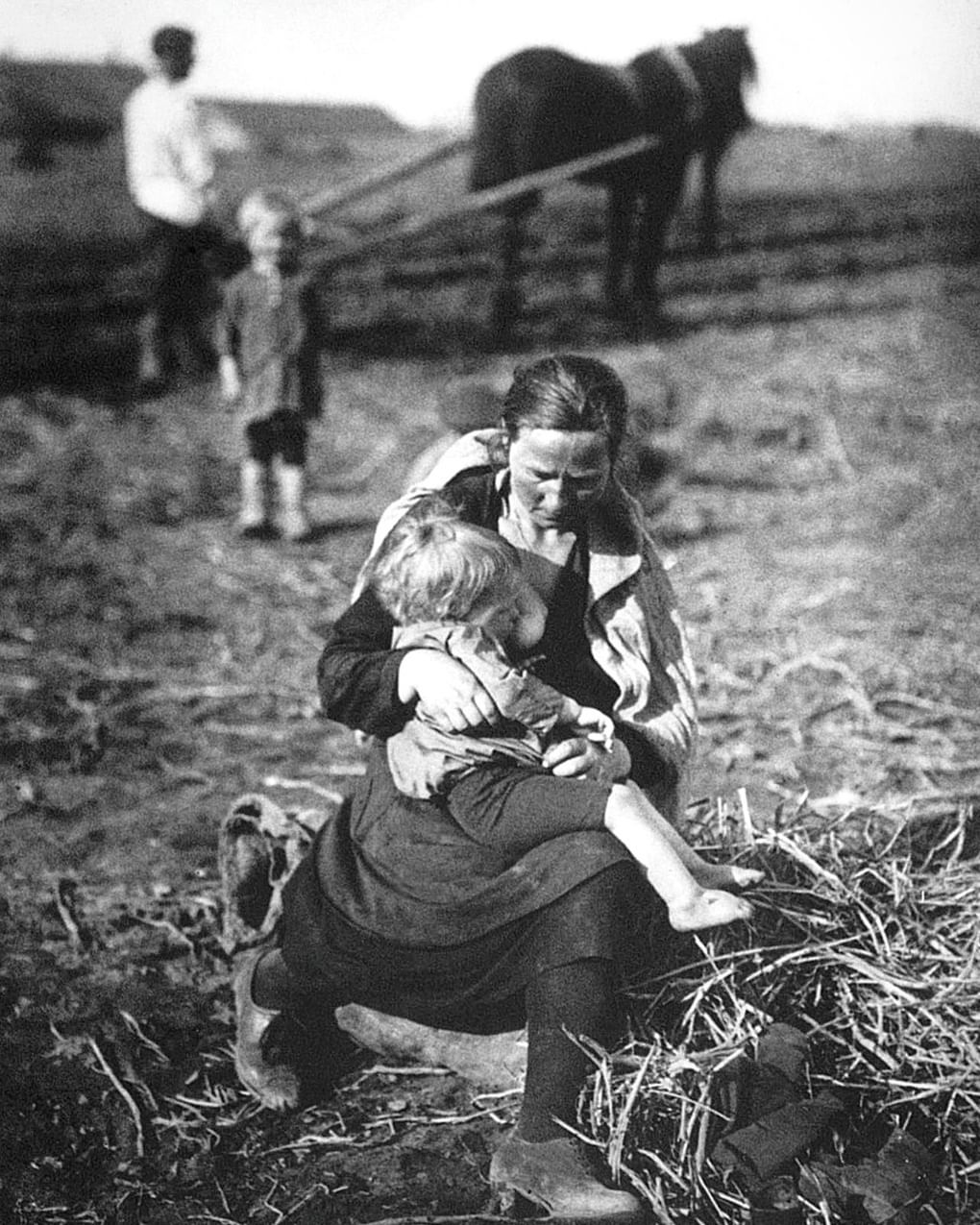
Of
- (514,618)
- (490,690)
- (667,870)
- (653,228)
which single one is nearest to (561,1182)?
(667,870)

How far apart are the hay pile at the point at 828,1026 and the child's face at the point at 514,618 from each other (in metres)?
0.61

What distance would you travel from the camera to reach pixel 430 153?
9.10m

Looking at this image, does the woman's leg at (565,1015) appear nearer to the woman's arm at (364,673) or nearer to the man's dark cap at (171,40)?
the woman's arm at (364,673)

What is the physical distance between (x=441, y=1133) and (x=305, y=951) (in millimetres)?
381

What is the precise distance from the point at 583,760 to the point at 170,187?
6093mm

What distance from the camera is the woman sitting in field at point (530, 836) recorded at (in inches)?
85.4

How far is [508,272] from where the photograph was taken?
9242 millimetres

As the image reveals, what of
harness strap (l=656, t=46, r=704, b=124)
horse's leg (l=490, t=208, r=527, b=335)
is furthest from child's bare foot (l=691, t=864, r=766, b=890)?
harness strap (l=656, t=46, r=704, b=124)

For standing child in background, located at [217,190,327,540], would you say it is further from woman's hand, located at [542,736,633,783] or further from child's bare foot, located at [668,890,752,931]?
child's bare foot, located at [668,890,752,931]

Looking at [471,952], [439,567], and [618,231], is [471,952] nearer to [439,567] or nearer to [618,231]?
[439,567]

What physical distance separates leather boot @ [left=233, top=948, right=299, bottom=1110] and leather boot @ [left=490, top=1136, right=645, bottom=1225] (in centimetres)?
A: 48

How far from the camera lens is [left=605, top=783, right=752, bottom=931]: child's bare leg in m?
2.17

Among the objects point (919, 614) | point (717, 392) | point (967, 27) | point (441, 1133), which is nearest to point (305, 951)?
point (441, 1133)

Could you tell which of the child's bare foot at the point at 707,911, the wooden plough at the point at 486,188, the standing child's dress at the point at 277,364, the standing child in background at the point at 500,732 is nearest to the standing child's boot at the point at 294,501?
the standing child's dress at the point at 277,364
